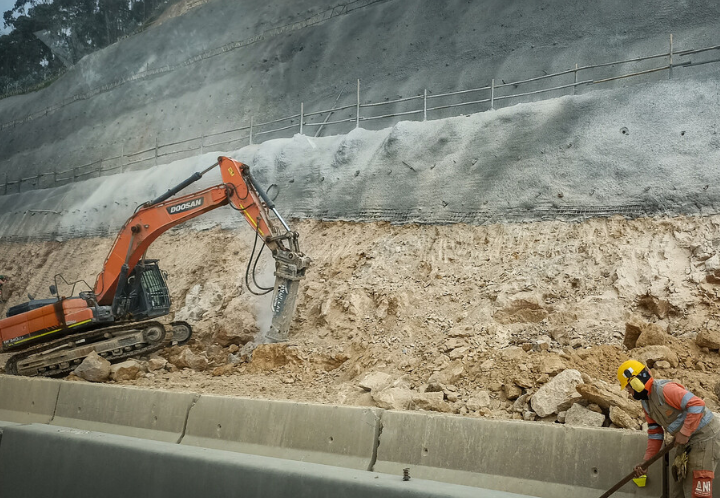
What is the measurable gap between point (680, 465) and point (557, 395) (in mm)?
2070

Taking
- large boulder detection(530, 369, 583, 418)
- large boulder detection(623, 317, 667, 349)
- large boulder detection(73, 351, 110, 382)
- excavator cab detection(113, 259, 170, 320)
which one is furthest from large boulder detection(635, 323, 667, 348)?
excavator cab detection(113, 259, 170, 320)

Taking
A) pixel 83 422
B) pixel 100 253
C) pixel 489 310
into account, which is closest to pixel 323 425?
pixel 83 422

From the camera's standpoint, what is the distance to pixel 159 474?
5.56 metres

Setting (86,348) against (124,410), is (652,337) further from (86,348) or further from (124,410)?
(86,348)

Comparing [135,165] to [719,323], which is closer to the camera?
[719,323]

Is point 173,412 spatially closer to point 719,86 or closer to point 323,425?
point 323,425

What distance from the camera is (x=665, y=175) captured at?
39.4 ft

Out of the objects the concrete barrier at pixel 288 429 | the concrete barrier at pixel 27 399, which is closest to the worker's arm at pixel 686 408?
the concrete barrier at pixel 288 429

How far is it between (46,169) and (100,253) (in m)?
15.7

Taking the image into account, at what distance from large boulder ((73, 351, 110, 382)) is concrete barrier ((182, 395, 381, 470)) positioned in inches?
197

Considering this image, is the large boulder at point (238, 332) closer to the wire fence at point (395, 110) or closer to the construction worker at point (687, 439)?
the wire fence at point (395, 110)

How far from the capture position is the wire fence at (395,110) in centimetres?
1596

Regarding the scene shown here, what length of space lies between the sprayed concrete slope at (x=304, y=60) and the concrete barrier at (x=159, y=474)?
31.0ft

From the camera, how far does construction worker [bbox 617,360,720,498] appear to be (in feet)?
18.0
